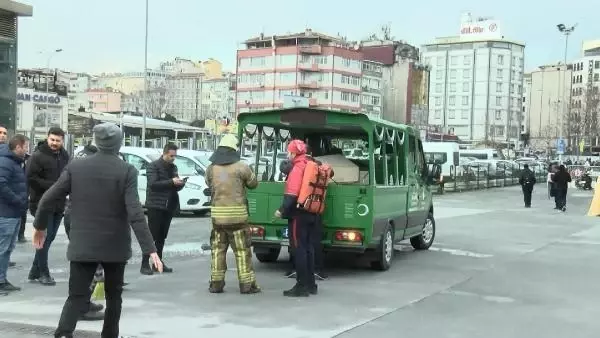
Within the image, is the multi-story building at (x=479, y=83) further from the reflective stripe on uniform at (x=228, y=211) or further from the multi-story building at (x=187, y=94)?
the reflective stripe on uniform at (x=228, y=211)

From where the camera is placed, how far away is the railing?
3584 cm

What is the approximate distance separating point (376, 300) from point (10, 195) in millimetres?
4265

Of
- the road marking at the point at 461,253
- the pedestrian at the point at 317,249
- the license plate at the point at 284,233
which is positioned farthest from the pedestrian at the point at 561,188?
the license plate at the point at 284,233

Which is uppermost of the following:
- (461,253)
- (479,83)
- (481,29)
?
(481,29)

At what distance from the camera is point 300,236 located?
27.9ft

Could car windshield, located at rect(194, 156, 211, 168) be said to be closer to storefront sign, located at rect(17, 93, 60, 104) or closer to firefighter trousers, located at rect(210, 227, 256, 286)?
firefighter trousers, located at rect(210, 227, 256, 286)

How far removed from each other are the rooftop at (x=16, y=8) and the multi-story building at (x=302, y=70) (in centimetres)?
9809

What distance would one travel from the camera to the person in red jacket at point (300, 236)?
843cm

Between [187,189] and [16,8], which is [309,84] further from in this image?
[16,8]

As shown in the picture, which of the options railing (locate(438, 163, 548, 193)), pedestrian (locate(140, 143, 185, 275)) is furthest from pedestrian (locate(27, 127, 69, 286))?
railing (locate(438, 163, 548, 193))

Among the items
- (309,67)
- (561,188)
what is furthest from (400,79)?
(561,188)

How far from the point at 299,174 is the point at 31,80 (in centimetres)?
5332

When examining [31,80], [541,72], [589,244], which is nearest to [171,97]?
[541,72]

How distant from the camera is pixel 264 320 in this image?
7168 mm
